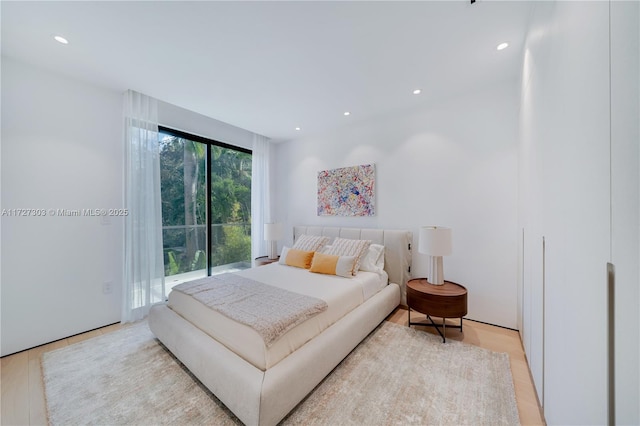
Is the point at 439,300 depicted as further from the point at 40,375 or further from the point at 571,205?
the point at 40,375

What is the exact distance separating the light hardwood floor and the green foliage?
1310 mm

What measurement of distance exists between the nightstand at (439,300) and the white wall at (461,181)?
1.81 ft

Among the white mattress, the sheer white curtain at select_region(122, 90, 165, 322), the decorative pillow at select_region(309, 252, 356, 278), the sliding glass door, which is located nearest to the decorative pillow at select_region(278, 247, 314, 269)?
the white mattress

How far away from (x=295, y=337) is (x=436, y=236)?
1768 mm

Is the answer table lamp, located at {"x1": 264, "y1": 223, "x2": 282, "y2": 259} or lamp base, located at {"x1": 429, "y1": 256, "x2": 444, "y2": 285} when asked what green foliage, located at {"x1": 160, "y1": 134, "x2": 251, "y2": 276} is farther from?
lamp base, located at {"x1": 429, "y1": 256, "x2": 444, "y2": 285}

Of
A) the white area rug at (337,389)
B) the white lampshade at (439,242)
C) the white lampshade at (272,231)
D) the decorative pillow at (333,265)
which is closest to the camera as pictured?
the white area rug at (337,389)

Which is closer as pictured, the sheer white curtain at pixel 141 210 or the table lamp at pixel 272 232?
the sheer white curtain at pixel 141 210

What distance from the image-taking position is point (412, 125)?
3.27 metres

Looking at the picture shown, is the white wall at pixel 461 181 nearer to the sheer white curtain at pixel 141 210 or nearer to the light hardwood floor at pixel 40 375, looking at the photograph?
the light hardwood floor at pixel 40 375

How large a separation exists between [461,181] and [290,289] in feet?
8.01

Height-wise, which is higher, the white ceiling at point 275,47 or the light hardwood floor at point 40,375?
the white ceiling at point 275,47

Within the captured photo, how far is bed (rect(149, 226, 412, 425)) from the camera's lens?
140 cm

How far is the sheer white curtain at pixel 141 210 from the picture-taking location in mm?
2889

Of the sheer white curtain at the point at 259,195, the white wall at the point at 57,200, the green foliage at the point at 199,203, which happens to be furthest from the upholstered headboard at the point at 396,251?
the white wall at the point at 57,200
